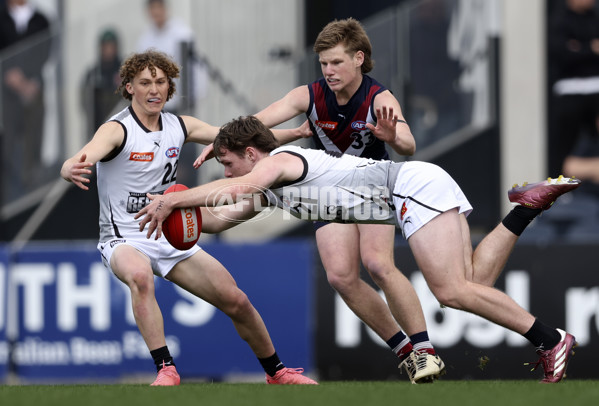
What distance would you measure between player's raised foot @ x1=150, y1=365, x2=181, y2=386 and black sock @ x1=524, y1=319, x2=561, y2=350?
7.43 ft

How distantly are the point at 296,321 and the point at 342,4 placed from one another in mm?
4681

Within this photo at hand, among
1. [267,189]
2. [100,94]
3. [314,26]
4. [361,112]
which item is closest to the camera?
[267,189]

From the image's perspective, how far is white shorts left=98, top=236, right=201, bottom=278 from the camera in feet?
27.9

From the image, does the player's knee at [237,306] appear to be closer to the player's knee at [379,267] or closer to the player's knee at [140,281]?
the player's knee at [140,281]

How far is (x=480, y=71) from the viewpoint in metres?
12.3

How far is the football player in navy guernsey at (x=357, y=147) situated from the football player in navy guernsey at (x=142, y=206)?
0.68 m

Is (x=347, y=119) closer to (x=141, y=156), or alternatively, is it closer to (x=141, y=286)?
(x=141, y=156)

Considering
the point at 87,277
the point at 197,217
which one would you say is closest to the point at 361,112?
the point at 197,217

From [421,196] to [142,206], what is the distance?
1913 mm

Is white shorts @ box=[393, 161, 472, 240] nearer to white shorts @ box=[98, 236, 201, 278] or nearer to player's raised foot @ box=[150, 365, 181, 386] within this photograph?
white shorts @ box=[98, 236, 201, 278]

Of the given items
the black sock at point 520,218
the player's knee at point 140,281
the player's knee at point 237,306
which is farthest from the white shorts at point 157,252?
the black sock at point 520,218

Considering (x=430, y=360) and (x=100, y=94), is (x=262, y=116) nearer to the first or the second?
(x=430, y=360)

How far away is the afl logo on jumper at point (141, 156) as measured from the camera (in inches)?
336

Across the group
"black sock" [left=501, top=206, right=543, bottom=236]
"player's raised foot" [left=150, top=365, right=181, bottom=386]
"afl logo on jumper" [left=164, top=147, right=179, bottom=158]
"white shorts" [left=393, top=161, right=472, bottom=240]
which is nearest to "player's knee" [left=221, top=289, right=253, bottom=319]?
"player's raised foot" [left=150, top=365, right=181, bottom=386]
